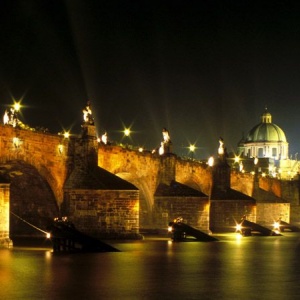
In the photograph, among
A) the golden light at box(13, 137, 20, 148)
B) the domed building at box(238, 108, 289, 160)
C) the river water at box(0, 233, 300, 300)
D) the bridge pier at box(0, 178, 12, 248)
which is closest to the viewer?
the river water at box(0, 233, 300, 300)

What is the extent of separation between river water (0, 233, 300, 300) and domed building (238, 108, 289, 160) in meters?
140

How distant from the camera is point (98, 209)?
41.2 metres

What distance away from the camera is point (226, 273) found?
22.6 meters

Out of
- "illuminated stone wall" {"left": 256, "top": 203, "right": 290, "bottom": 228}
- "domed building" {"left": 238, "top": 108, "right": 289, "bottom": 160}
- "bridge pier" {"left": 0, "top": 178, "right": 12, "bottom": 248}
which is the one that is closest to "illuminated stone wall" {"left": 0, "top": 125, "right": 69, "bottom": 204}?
"bridge pier" {"left": 0, "top": 178, "right": 12, "bottom": 248}

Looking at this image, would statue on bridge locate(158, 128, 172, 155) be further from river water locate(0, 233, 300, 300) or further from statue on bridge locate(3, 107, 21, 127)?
river water locate(0, 233, 300, 300)

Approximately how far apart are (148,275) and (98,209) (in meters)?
19.7

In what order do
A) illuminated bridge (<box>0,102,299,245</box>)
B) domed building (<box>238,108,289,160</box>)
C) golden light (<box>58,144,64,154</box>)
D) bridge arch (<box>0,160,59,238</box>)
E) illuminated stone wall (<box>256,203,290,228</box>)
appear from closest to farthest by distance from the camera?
1. illuminated bridge (<box>0,102,299,245</box>)
2. bridge arch (<box>0,160,59,238</box>)
3. golden light (<box>58,144,64,154</box>)
4. illuminated stone wall (<box>256,203,290,228</box>)
5. domed building (<box>238,108,289,160</box>)

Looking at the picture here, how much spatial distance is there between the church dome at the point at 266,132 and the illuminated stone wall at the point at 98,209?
13167 cm

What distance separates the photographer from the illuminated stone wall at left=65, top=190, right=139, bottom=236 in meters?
41.1

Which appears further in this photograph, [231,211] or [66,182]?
[231,211]

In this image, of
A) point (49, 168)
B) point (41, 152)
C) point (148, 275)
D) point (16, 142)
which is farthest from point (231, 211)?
point (148, 275)

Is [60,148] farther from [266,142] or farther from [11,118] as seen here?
[266,142]

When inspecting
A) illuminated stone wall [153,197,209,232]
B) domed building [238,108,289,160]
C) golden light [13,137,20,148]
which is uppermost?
domed building [238,108,289,160]

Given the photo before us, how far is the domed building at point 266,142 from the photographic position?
171 meters
